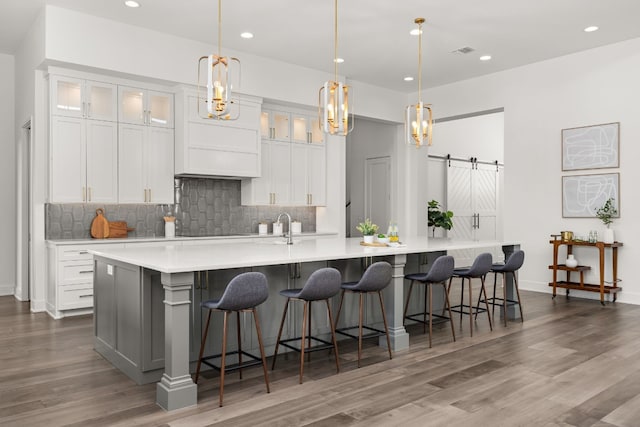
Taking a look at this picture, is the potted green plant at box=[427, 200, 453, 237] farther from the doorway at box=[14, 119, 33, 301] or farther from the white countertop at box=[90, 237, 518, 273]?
the doorway at box=[14, 119, 33, 301]

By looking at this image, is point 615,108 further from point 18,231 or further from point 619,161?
point 18,231

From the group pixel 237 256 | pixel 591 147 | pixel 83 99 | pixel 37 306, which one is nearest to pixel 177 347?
pixel 237 256

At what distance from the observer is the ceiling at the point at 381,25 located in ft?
17.6

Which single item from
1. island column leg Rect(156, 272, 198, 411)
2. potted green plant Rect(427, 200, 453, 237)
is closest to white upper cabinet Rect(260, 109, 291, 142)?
potted green plant Rect(427, 200, 453, 237)

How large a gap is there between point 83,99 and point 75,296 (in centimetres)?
227

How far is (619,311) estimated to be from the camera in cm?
593

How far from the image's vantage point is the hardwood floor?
113 inches

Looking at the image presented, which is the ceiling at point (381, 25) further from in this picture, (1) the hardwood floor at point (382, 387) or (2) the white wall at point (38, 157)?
(1) the hardwood floor at point (382, 387)

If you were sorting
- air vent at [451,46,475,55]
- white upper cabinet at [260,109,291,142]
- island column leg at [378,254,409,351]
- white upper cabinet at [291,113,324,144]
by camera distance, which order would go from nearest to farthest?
1. island column leg at [378,254,409,351]
2. air vent at [451,46,475,55]
3. white upper cabinet at [260,109,291,142]
4. white upper cabinet at [291,113,324,144]

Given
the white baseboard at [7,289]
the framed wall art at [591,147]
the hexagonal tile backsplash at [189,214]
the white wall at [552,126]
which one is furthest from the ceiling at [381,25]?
the white baseboard at [7,289]

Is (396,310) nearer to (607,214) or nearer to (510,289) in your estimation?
(510,289)

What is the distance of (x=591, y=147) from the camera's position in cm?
682

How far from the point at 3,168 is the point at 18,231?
92cm

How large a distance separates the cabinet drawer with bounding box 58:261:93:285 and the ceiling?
281 cm
